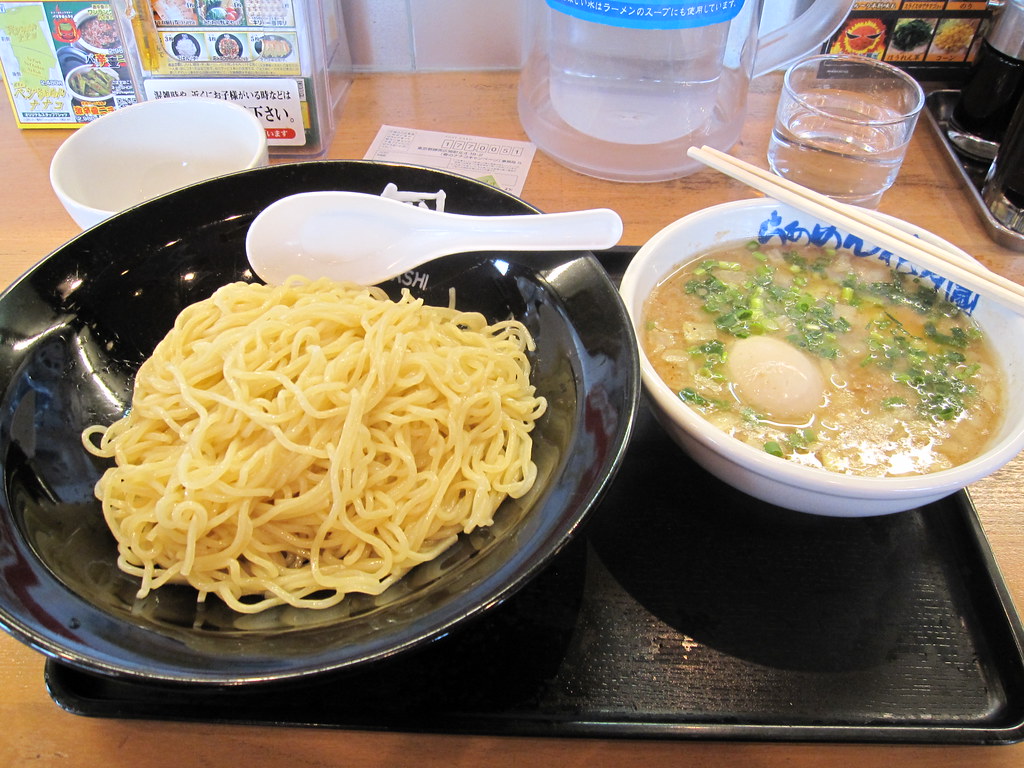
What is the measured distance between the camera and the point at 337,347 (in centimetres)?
119

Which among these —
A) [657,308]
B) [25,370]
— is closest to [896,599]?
[657,308]

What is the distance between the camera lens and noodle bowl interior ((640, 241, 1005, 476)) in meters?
1.12

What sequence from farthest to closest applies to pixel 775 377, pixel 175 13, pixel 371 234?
pixel 175 13 → pixel 371 234 → pixel 775 377

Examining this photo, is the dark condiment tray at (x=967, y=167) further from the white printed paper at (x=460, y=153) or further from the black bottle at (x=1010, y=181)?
the white printed paper at (x=460, y=153)

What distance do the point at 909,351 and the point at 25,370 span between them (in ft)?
4.70

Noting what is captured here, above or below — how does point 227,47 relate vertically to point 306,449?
above

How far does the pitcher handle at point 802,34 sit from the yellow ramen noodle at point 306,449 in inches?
51.2

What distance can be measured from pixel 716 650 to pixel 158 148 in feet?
5.42

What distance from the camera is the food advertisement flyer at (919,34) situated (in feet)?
6.99

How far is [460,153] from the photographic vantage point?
2.09m

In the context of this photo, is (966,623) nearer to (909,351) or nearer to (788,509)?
(788,509)

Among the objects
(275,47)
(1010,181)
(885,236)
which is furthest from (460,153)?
(1010,181)

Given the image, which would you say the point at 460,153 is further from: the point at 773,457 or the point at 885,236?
the point at 773,457

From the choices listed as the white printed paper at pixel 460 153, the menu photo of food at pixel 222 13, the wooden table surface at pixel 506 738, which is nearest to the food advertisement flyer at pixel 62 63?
the wooden table surface at pixel 506 738
